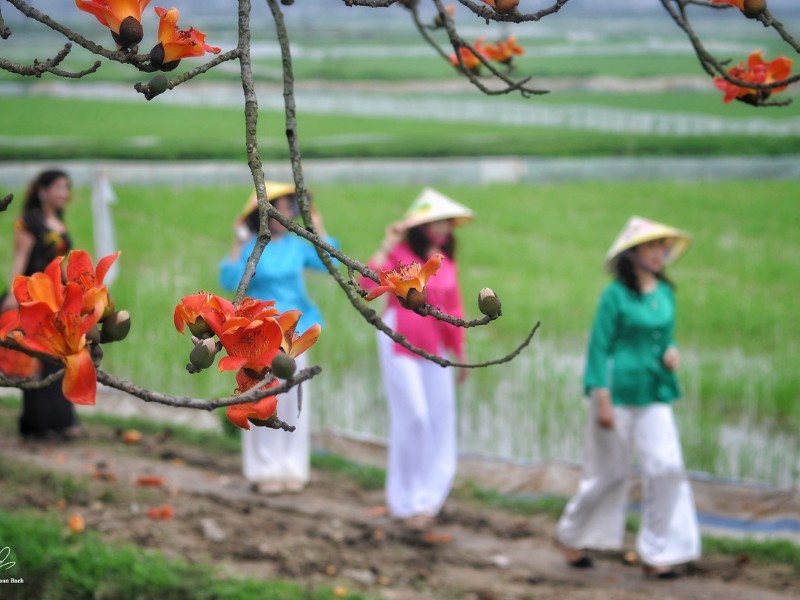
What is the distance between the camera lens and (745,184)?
11820 millimetres

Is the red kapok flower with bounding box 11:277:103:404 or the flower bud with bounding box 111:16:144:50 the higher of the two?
the flower bud with bounding box 111:16:144:50

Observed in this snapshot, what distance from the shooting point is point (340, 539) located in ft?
13.7

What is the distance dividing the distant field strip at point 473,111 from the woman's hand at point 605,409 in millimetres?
12351

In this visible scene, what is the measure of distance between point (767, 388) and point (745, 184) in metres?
6.66

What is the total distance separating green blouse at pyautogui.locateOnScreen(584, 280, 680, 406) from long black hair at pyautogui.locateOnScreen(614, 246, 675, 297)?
20 mm

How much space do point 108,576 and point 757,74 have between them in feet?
7.88

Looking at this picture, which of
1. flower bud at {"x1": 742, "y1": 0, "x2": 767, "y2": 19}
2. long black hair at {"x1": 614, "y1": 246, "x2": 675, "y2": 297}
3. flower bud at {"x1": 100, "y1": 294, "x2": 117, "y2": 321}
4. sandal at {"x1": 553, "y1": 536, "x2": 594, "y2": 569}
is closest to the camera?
flower bud at {"x1": 100, "y1": 294, "x2": 117, "y2": 321}

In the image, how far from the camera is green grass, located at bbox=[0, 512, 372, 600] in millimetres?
3432

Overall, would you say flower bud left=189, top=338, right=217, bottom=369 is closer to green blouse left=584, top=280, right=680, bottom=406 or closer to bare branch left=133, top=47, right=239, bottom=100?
bare branch left=133, top=47, right=239, bottom=100

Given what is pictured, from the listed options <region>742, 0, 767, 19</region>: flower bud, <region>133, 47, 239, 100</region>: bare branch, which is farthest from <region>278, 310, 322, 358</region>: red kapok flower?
<region>742, 0, 767, 19</region>: flower bud

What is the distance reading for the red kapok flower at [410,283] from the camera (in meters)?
1.42

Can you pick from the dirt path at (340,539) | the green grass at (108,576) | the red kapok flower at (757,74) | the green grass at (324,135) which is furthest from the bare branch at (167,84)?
the green grass at (324,135)

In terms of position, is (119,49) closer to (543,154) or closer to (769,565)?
(769,565)

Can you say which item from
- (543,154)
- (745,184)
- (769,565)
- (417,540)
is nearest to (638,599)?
(769,565)
